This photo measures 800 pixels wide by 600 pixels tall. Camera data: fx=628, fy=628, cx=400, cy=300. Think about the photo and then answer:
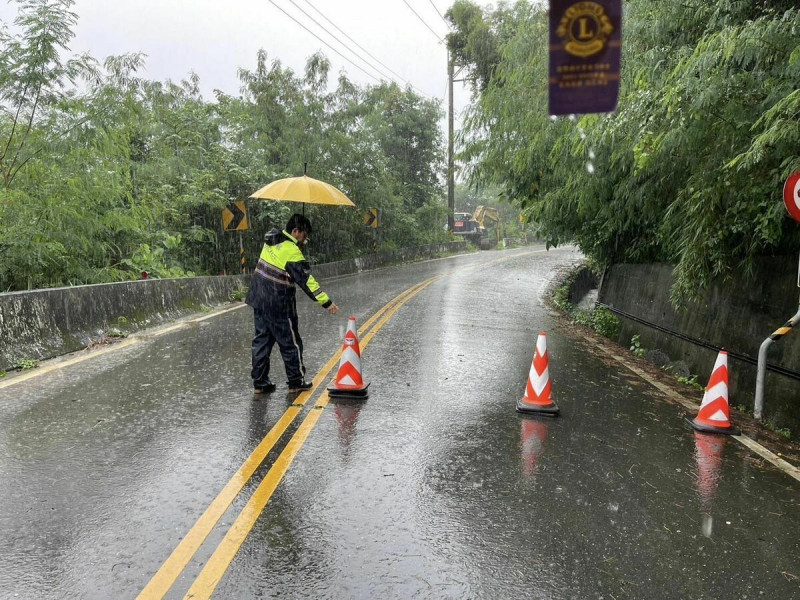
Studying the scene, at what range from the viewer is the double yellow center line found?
313 centimetres

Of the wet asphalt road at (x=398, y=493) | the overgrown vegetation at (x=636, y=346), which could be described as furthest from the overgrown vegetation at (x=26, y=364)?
the overgrown vegetation at (x=636, y=346)

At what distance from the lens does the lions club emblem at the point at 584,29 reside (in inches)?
125

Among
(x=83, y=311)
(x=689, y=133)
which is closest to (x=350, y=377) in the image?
(x=689, y=133)

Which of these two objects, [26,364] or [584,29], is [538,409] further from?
[26,364]

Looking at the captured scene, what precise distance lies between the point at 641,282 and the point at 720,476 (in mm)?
6978

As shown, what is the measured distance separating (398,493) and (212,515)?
3.98 ft

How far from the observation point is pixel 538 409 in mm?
6281

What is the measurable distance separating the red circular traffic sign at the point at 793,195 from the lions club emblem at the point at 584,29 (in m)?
3.04

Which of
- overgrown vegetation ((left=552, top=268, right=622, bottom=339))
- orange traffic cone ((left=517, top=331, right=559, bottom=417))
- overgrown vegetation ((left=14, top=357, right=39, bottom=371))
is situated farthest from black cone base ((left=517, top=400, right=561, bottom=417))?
overgrown vegetation ((left=552, top=268, right=622, bottom=339))

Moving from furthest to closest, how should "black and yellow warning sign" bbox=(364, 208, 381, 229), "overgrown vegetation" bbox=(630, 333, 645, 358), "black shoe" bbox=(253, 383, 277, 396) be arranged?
"black and yellow warning sign" bbox=(364, 208, 381, 229), "overgrown vegetation" bbox=(630, 333, 645, 358), "black shoe" bbox=(253, 383, 277, 396)

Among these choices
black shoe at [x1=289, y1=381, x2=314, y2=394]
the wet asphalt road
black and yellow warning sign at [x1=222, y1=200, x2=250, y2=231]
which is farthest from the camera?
black and yellow warning sign at [x1=222, y1=200, x2=250, y2=231]

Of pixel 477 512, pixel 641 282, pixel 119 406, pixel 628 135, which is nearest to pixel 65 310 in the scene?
pixel 119 406

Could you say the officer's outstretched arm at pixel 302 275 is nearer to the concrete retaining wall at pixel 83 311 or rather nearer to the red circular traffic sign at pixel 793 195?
the concrete retaining wall at pixel 83 311

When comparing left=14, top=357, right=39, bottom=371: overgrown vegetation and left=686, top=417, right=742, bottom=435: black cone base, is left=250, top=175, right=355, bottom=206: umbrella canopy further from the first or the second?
left=686, top=417, right=742, bottom=435: black cone base
